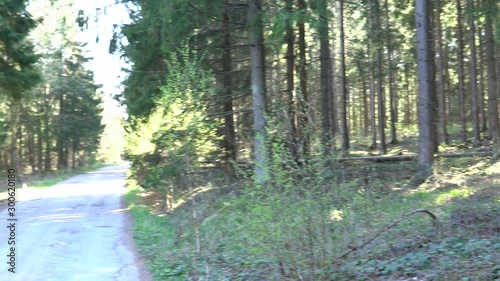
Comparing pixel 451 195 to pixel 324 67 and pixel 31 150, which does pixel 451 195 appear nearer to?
pixel 324 67

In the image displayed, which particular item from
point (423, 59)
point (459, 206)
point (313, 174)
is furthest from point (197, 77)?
point (423, 59)

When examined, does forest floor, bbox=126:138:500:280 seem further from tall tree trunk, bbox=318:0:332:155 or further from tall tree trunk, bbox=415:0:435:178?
tall tree trunk, bbox=415:0:435:178

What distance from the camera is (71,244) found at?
415 inches

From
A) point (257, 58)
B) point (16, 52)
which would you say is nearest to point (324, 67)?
point (257, 58)

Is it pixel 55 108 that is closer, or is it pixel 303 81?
pixel 303 81

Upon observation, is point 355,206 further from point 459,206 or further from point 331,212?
point 459,206

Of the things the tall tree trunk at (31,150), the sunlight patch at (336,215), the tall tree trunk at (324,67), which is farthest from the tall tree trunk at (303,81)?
the tall tree trunk at (31,150)

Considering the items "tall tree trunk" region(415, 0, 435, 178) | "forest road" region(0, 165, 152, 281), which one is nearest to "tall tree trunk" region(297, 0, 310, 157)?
"tall tree trunk" region(415, 0, 435, 178)

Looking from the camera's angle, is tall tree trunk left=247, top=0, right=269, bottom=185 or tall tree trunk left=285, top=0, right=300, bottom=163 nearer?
tall tree trunk left=285, top=0, right=300, bottom=163

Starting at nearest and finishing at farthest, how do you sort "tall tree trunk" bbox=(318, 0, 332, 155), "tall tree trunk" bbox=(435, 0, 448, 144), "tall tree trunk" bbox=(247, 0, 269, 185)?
"tall tree trunk" bbox=(318, 0, 332, 155)
"tall tree trunk" bbox=(247, 0, 269, 185)
"tall tree trunk" bbox=(435, 0, 448, 144)

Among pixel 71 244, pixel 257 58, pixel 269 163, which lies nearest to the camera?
pixel 269 163

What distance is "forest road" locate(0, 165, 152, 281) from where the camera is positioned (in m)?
Answer: 8.05

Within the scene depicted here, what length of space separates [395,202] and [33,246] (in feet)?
26.7

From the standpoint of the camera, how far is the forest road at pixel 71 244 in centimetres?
805
